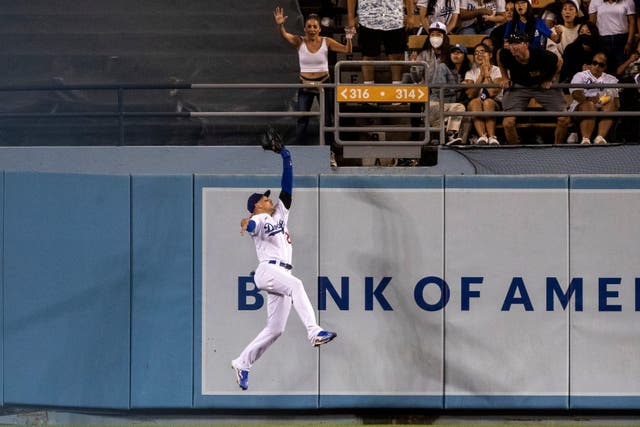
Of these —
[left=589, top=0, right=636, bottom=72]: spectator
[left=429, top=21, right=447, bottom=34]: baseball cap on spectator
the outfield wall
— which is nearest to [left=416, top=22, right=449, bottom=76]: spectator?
[left=429, top=21, right=447, bottom=34]: baseball cap on spectator

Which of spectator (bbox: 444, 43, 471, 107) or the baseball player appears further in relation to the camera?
spectator (bbox: 444, 43, 471, 107)

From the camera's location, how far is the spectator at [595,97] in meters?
15.9

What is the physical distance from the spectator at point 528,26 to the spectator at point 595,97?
715 millimetres

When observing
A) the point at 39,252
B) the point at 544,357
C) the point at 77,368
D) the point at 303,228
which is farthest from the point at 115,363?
the point at 544,357

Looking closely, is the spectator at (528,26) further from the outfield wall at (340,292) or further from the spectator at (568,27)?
the outfield wall at (340,292)

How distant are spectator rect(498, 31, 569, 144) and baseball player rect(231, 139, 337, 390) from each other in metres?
3.36

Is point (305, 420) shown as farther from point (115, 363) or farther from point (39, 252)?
point (39, 252)

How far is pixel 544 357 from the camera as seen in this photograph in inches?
560

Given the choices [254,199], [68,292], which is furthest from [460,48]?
[68,292]

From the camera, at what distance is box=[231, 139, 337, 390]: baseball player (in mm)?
14094

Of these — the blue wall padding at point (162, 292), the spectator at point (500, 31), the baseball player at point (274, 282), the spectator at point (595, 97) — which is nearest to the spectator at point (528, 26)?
the spectator at point (500, 31)

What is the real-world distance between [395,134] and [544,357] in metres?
3.82

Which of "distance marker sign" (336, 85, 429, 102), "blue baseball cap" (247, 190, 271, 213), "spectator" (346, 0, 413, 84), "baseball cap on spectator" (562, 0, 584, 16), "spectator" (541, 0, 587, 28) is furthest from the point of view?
"spectator" (541, 0, 587, 28)

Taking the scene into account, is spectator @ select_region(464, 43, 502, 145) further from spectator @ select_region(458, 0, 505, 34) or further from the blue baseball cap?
the blue baseball cap
